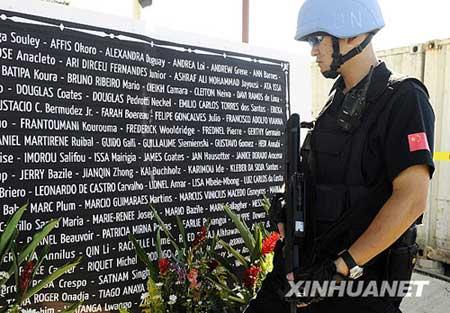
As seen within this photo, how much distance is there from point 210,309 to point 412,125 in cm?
145

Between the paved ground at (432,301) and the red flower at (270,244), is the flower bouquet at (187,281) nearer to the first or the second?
the red flower at (270,244)

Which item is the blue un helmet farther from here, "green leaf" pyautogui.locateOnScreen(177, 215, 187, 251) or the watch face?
"green leaf" pyautogui.locateOnScreen(177, 215, 187, 251)

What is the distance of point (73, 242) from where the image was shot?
2.20 m

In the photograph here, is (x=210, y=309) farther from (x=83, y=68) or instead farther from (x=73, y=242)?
(x=83, y=68)

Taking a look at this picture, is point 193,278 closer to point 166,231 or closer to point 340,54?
point 166,231

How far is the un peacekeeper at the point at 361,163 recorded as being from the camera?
1.30 m

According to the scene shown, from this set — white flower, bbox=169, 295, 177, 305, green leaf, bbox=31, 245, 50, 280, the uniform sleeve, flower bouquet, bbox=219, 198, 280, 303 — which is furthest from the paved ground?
green leaf, bbox=31, 245, 50, 280

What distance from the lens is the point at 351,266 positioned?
51.1 inches

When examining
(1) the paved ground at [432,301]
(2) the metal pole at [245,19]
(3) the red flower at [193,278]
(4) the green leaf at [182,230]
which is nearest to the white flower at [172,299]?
(3) the red flower at [193,278]

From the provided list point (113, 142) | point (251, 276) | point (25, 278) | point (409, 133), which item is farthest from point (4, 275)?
point (409, 133)

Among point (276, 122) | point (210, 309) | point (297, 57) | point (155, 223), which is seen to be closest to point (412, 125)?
point (210, 309)

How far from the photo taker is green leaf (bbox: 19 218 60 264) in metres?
1.88

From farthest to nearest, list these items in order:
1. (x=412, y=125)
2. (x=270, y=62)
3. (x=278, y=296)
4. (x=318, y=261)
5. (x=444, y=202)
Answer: (x=444, y=202)
(x=270, y=62)
(x=278, y=296)
(x=318, y=261)
(x=412, y=125)

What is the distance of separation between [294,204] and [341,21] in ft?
2.13
